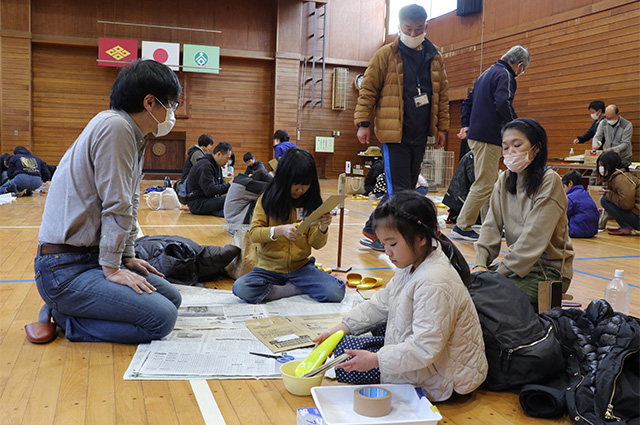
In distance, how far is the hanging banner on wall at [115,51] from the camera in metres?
12.0

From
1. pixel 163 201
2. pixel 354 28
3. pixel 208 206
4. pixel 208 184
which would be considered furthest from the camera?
pixel 354 28

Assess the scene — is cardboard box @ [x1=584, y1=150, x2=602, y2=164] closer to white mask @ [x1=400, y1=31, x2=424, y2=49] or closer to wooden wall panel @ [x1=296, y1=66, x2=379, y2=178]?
white mask @ [x1=400, y1=31, x2=424, y2=49]

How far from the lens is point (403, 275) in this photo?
6.10 ft

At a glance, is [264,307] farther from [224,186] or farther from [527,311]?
[224,186]

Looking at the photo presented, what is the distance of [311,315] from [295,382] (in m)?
0.86

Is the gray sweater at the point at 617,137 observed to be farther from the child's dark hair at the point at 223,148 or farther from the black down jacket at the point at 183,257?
the black down jacket at the point at 183,257

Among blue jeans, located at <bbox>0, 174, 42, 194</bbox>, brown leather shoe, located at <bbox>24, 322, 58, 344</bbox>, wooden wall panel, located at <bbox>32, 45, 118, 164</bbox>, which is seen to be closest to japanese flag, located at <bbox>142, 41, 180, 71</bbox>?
wooden wall panel, located at <bbox>32, 45, 118, 164</bbox>

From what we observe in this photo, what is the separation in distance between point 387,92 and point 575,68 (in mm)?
6520

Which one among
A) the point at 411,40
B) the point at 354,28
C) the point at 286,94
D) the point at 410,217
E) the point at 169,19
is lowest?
the point at 410,217

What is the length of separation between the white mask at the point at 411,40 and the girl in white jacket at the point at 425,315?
2.38 metres

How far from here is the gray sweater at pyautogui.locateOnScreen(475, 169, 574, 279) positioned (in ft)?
8.28

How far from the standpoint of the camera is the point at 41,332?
2.21 meters

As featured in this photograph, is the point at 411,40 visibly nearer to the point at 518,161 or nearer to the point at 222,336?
the point at 518,161

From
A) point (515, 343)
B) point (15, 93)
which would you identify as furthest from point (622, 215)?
point (15, 93)
